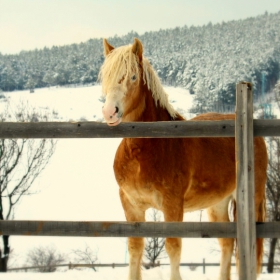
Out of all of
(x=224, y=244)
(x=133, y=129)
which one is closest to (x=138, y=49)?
(x=133, y=129)

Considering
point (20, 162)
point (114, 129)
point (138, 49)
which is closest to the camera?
A: point (114, 129)

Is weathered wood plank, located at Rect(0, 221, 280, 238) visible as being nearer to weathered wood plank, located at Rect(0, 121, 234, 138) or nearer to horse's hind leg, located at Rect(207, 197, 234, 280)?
weathered wood plank, located at Rect(0, 121, 234, 138)

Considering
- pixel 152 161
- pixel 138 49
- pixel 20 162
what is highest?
pixel 20 162

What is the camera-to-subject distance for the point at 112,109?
375 cm

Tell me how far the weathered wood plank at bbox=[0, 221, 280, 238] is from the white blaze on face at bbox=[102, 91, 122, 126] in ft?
2.85

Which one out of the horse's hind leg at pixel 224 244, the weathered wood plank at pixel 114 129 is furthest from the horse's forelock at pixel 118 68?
the horse's hind leg at pixel 224 244

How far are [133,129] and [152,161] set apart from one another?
1.24 metres

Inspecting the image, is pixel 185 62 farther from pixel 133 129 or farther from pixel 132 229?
pixel 132 229

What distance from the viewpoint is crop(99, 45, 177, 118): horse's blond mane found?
4.16m

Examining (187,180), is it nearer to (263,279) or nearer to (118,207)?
(263,279)

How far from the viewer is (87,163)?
4003cm

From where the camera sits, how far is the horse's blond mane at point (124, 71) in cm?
416

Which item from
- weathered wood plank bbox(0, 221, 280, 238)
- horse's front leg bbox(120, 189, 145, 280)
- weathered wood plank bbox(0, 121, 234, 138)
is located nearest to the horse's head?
weathered wood plank bbox(0, 121, 234, 138)

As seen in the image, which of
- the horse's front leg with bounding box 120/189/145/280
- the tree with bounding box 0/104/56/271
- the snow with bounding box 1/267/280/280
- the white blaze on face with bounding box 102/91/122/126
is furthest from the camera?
the tree with bounding box 0/104/56/271
